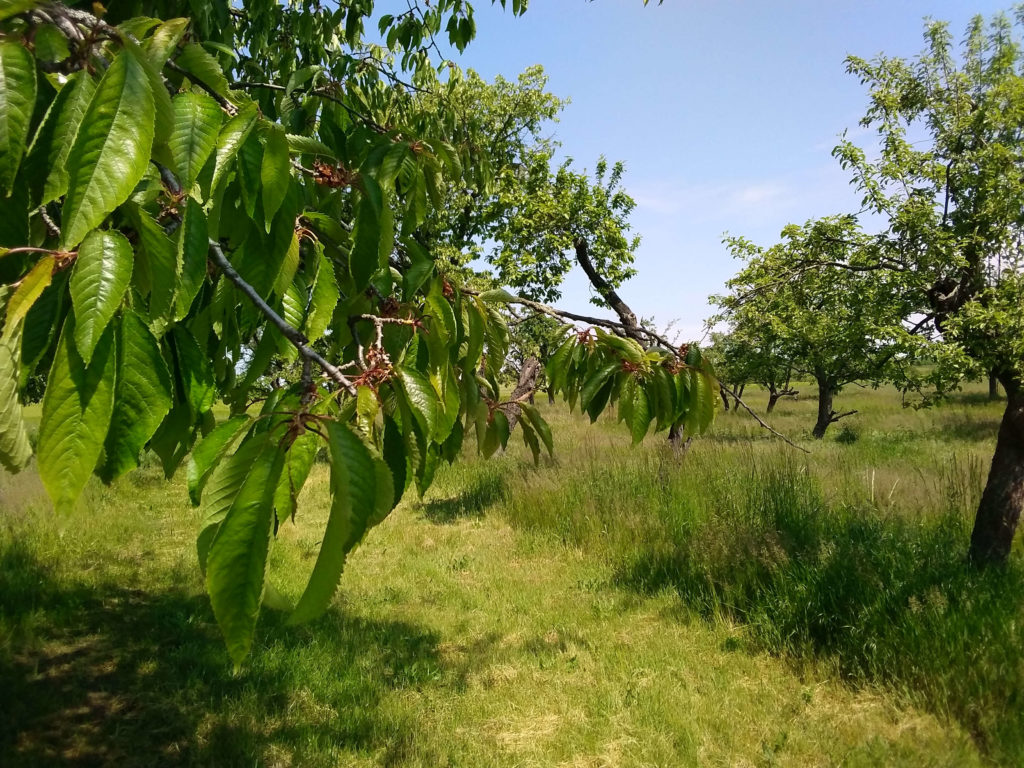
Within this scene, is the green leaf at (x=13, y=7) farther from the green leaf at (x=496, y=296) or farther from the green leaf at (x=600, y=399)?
the green leaf at (x=600, y=399)

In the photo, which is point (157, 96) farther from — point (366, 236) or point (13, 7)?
point (366, 236)

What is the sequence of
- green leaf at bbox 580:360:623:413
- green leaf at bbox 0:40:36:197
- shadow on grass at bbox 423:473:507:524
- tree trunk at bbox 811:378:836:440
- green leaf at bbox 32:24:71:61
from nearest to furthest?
green leaf at bbox 0:40:36:197 → green leaf at bbox 32:24:71:61 → green leaf at bbox 580:360:623:413 → shadow on grass at bbox 423:473:507:524 → tree trunk at bbox 811:378:836:440

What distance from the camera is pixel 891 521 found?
5410 millimetres

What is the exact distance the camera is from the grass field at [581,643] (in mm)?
3311

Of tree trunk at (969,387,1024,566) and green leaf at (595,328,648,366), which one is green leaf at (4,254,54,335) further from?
tree trunk at (969,387,1024,566)

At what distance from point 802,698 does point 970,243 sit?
407cm

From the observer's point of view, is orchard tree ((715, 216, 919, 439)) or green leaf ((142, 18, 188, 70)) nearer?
green leaf ((142, 18, 188, 70))

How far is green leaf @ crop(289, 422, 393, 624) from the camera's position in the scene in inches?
20.7

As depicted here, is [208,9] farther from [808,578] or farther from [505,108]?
[505,108]

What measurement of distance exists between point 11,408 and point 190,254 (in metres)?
0.30

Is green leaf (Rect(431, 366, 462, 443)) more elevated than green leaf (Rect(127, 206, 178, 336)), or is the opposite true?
green leaf (Rect(127, 206, 178, 336))

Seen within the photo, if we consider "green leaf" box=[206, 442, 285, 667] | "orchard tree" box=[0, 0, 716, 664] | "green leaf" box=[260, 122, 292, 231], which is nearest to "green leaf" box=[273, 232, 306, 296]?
"orchard tree" box=[0, 0, 716, 664]

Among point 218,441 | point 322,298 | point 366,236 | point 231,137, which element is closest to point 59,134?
point 231,137

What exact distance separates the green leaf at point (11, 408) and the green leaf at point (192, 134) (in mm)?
332
